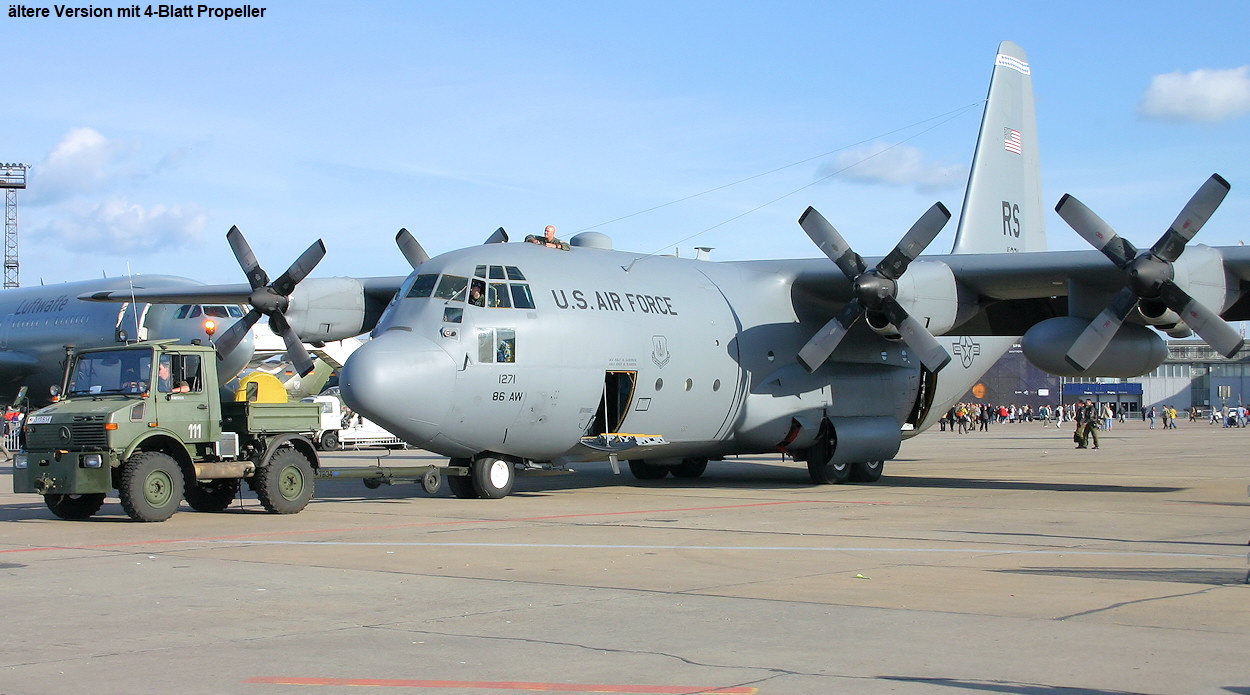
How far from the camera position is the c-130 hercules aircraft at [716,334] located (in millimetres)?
16578

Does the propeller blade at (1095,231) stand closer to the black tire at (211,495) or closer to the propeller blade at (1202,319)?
the propeller blade at (1202,319)

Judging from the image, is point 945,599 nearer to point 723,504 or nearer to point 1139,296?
point 723,504

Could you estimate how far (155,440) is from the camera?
1455 centimetres

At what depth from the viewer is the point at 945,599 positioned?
27.9 feet

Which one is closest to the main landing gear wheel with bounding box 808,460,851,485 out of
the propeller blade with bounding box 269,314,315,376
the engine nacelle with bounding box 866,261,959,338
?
the engine nacelle with bounding box 866,261,959,338

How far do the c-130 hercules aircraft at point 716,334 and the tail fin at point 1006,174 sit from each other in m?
2.46

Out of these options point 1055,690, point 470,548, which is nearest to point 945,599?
point 1055,690

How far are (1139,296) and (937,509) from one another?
5.08 metres

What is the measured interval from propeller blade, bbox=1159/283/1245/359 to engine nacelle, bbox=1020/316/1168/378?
0.94 m

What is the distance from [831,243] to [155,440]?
1101 cm

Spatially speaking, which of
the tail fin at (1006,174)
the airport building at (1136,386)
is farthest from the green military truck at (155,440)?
the airport building at (1136,386)

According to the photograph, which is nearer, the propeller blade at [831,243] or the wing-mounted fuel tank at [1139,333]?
the wing-mounted fuel tank at [1139,333]

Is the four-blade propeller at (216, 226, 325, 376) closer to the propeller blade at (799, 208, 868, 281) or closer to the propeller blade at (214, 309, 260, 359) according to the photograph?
the propeller blade at (214, 309, 260, 359)

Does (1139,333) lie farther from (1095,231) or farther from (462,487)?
(462,487)
